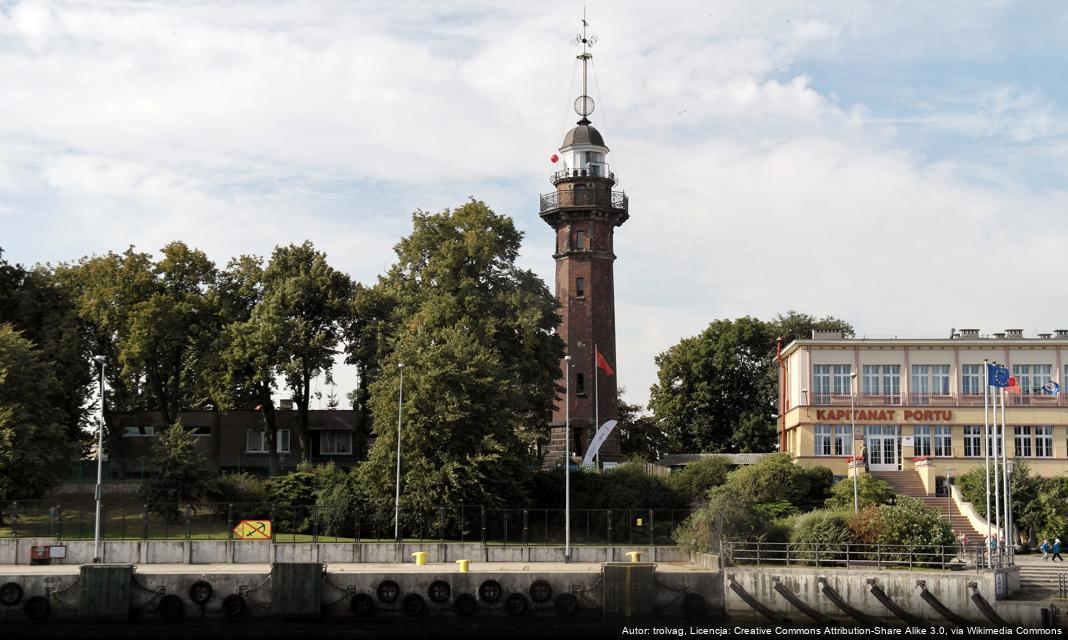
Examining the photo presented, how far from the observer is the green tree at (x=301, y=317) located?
2694 inches

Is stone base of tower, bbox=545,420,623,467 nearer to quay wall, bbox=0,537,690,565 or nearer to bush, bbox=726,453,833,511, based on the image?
bush, bbox=726,453,833,511

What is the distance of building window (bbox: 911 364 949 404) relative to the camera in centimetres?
6838

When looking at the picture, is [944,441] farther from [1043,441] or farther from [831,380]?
[831,380]

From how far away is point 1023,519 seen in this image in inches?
2250

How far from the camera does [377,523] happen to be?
56438mm

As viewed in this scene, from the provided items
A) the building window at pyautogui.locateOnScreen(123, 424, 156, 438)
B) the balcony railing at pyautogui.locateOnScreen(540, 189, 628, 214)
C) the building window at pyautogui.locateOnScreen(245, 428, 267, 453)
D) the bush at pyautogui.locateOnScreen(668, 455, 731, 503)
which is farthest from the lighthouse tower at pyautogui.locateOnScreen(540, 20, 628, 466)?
the building window at pyautogui.locateOnScreen(123, 424, 156, 438)

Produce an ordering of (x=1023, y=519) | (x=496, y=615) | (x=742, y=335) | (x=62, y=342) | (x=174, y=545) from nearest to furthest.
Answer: (x=496, y=615), (x=174, y=545), (x=1023, y=519), (x=62, y=342), (x=742, y=335)

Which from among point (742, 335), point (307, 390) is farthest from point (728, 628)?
point (742, 335)

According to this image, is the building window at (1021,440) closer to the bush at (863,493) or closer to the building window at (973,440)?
the building window at (973,440)

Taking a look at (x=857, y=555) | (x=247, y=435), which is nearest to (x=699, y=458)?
(x=857, y=555)

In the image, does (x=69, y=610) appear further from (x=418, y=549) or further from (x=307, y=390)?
(x=307, y=390)

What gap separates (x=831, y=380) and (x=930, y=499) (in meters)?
9.15

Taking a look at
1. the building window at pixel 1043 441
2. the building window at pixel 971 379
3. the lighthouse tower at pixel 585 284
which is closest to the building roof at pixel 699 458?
the lighthouse tower at pixel 585 284

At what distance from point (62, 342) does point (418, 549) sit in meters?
28.4
